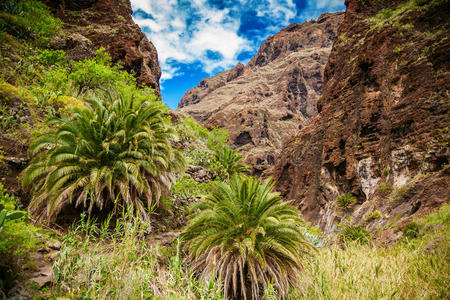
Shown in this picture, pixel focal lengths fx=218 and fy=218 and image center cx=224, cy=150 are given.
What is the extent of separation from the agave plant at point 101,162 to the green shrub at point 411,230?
10.2 meters

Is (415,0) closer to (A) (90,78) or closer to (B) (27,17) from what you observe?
(A) (90,78)

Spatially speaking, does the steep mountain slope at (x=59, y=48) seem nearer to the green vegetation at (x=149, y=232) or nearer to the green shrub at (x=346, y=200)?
the green vegetation at (x=149, y=232)

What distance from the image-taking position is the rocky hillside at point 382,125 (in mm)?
14004

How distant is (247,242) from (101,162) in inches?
182

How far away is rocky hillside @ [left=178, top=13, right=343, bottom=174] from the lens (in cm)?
7431

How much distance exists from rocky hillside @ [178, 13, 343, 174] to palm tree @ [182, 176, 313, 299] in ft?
184

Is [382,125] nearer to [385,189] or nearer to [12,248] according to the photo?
[385,189]

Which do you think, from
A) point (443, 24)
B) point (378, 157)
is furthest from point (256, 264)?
point (443, 24)

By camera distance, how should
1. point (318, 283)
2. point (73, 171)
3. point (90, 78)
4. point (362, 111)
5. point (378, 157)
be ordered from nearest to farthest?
point (318, 283) → point (73, 171) → point (90, 78) → point (378, 157) → point (362, 111)

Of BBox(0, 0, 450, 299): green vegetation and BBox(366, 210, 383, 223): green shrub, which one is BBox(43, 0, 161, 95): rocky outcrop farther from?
BBox(366, 210, 383, 223): green shrub

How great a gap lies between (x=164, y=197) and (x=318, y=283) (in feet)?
16.9

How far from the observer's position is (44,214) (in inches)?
208

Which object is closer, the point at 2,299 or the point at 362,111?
the point at 2,299

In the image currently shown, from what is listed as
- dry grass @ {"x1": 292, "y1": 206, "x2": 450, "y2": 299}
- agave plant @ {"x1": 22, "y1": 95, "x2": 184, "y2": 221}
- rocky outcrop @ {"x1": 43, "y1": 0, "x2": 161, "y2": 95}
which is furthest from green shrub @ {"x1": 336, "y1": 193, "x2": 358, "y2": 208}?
rocky outcrop @ {"x1": 43, "y1": 0, "x2": 161, "y2": 95}
